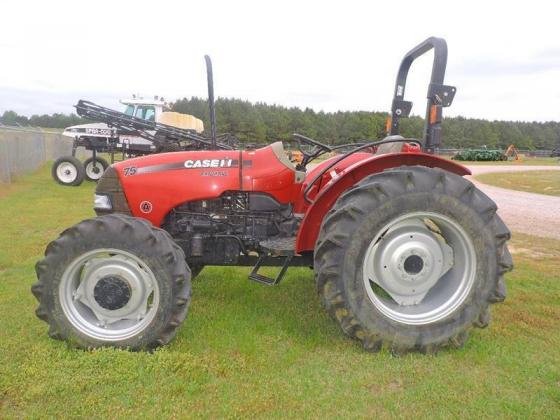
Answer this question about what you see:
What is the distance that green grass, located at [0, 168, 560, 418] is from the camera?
2.64 meters

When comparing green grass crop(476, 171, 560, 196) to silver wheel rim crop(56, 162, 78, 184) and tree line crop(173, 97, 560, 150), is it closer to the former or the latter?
tree line crop(173, 97, 560, 150)

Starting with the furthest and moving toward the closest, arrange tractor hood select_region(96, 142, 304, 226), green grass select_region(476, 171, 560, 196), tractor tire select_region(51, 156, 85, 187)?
green grass select_region(476, 171, 560, 196) < tractor tire select_region(51, 156, 85, 187) < tractor hood select_region(96, 142, 304, 226)

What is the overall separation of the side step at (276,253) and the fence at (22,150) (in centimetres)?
1190

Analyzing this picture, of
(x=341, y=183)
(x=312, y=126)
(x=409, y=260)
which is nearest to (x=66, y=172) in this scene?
(x=341, y=183)

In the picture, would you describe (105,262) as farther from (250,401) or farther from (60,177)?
(60,177)

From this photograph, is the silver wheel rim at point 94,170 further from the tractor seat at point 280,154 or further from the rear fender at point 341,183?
the rear fender at point 341,183

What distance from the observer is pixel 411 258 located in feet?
10.9

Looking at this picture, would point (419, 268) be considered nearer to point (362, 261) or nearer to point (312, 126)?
Answer: point (362, 261)

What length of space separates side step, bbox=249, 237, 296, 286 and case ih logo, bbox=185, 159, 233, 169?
2.12 ft

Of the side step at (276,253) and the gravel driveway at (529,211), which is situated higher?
the side step at (276,253)

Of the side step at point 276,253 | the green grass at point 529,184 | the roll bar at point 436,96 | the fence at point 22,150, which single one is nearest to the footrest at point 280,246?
the side step at point 276,253

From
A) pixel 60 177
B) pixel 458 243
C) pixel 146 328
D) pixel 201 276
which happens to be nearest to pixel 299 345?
pixel 146 328

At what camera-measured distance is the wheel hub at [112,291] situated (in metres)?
3.19

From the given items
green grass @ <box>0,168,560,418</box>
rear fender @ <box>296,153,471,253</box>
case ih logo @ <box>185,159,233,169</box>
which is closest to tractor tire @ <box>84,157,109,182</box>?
green grass @ <box>0,168,560,418</box>
